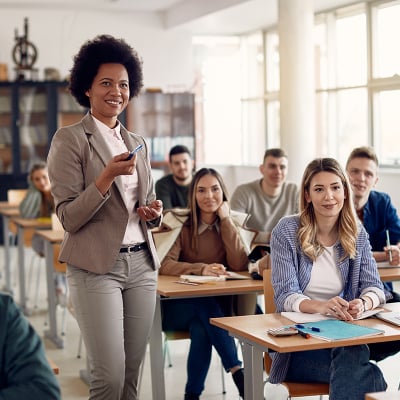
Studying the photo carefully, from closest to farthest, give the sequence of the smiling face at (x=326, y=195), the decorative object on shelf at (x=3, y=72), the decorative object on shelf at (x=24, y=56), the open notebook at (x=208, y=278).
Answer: the smiling face at (x=326, y=195), the open notebook at (x=208, y=278), the decorative object on shelf at (x=24, y=56), the decorative object on shelf at (x=3, y=72)

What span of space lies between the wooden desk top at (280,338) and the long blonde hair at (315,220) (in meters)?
0.37

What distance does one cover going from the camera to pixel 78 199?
287 cm

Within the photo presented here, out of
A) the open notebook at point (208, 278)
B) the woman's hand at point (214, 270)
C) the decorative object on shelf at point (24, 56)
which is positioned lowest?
the open notebook at point (208, 278)

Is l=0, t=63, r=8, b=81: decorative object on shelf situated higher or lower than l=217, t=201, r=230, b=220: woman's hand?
higher

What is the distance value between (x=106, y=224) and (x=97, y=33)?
926 centimetres

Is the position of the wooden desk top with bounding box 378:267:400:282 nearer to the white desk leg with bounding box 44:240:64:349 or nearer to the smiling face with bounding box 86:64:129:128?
the smiling face with bounding box 86:64:129:128

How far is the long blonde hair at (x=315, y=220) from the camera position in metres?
3.43

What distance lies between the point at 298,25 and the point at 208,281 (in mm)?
5416

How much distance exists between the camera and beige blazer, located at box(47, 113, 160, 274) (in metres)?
2.90

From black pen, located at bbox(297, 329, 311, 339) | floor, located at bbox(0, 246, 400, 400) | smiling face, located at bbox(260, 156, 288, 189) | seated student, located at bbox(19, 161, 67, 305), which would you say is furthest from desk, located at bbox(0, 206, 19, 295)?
black pen, located at bbox(297, 329, 311, 339)

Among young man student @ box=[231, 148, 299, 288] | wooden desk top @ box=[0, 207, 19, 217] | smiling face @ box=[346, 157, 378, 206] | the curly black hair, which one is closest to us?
the curly black hair

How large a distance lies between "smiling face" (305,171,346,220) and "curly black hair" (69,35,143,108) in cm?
95

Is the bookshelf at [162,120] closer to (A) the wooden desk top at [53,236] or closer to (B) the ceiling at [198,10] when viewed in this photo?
(B) the ceiling at [198,10]

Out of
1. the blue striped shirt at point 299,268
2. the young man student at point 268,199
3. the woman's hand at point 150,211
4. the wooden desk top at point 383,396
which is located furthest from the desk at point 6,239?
the wooden desk top at point 383,396
